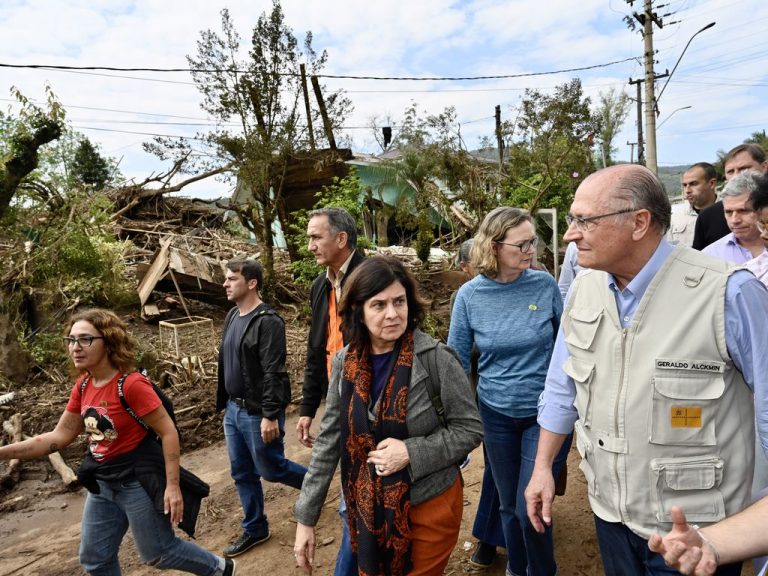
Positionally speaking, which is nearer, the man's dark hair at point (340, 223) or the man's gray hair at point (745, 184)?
the man's gray hair at point (745, 184)

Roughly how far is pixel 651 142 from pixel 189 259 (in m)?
14.7

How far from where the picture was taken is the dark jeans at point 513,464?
9.05ft

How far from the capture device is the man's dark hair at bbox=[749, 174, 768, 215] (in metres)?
2.75

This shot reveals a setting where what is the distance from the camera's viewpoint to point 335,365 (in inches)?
94.2

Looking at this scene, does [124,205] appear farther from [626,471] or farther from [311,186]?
[626,471]

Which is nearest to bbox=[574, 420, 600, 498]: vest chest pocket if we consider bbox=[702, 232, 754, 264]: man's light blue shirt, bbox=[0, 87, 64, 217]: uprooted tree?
bbox=[702, 232, 754, 264]: man's light blue shirt

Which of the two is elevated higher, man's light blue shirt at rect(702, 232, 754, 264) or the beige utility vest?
man's light blue shirt at rect(702, 232, 754, 264)

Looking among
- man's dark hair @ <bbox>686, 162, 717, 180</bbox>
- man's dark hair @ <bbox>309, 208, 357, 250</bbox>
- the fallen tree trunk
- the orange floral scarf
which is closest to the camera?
the orange floral scarf

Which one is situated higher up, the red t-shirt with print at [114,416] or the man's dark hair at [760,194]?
the man's dark hair at [760,194]

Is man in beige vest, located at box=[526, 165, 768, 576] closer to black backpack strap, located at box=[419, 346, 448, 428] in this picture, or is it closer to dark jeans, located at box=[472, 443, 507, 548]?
black backpack strap, located at box=[419, 346, 448, 428]

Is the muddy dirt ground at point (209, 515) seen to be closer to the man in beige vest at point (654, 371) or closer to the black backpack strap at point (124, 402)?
the black backpack strap at point (124, 402)

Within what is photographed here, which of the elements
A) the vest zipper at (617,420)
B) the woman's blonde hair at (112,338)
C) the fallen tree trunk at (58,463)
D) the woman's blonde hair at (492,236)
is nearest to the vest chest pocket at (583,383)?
the vest zipper at (617,420)

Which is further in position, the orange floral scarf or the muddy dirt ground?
the muddy dirt ground

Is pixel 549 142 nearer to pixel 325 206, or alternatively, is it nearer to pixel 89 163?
pixel 325 206
